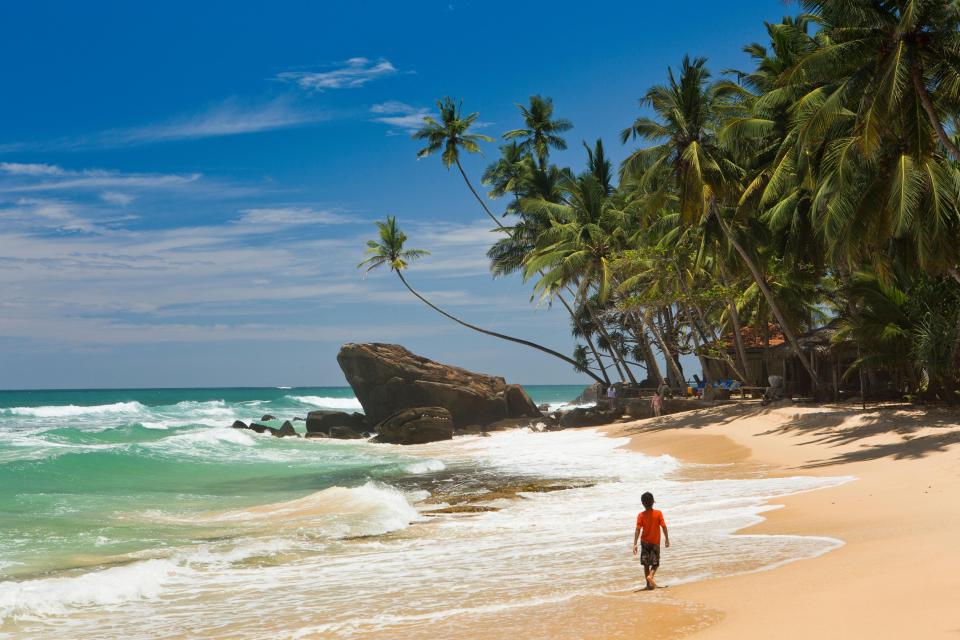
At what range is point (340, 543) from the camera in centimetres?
1167

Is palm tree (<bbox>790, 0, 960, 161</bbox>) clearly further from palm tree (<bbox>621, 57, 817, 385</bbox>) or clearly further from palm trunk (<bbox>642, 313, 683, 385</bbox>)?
palm trunk (<bbox>642, 313, 683, 385</bbox>)

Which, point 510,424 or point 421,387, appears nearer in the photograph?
point 510,424

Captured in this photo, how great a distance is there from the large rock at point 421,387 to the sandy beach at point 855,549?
19062 mm

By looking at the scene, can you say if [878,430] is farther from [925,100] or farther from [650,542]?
[650,542]

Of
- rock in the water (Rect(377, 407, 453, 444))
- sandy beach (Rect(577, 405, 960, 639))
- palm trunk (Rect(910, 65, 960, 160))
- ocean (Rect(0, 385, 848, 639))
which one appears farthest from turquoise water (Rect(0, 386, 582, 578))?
palm trunk (Rect(910, 65, 960, 160))

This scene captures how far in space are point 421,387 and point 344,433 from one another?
4.27 meters

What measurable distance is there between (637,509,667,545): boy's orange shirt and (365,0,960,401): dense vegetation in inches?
422

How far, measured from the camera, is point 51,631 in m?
7.71

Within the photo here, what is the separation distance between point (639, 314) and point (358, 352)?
14166mm

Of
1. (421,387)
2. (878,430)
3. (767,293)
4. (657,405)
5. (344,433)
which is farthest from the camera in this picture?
(421,387)

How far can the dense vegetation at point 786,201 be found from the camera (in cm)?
1656

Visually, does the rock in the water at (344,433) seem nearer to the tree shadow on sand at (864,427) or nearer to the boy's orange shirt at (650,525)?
the tree shadow on sand at (864,427)

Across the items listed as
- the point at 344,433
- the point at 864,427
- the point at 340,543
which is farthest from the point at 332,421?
the point at 340,543

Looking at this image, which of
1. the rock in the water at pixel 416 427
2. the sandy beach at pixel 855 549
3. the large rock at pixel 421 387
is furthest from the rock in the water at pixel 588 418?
the sandy beach at pixel 855 549
